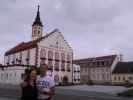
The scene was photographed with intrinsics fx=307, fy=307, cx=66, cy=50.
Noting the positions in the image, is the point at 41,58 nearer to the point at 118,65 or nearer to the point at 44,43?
the point at 44,43

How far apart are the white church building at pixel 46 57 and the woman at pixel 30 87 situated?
65.3 m

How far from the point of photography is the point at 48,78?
25.0 ft

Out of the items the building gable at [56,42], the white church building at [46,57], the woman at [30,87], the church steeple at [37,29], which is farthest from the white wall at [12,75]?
the woman at [30,87]

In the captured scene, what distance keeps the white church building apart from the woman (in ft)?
214

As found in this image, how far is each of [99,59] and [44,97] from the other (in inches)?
4026

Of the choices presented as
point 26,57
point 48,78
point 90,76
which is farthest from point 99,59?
point 48,78

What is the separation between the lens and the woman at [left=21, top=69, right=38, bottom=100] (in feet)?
23.5

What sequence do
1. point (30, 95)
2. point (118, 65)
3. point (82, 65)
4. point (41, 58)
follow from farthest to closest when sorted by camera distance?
point (82, 65), point (118, 65), point (41, 58), point (30, 95)

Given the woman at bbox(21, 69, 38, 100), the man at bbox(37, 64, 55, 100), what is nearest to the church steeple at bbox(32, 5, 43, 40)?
the man at bbox(37, 64, 55, 100)

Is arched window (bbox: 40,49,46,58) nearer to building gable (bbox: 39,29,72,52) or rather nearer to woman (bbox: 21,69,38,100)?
building gable (bbox: 39,29,72,52)

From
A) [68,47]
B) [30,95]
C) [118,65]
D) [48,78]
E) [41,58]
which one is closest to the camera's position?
[30,95]

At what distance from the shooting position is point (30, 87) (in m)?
7.18

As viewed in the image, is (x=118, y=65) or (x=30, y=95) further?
(x=118, y=65)

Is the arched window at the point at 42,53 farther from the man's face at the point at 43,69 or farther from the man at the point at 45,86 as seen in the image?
the man's face at the point at 43,69
